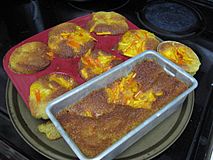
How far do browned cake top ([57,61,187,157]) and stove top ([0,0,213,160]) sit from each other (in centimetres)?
15

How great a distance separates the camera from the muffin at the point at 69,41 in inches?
42.7

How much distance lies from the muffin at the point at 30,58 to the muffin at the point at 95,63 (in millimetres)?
139

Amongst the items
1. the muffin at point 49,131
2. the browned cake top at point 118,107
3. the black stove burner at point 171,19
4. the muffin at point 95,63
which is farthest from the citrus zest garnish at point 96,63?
the black stove burner at point 171,19

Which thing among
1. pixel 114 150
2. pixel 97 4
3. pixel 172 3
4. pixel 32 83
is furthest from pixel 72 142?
pixel 172 3

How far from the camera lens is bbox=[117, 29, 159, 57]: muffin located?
3.59 ft

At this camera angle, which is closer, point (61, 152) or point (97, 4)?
point (61, 152)

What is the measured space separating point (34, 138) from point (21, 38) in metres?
0.57

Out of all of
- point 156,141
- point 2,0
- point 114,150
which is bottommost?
point 156,141

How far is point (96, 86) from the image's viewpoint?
0.88 m

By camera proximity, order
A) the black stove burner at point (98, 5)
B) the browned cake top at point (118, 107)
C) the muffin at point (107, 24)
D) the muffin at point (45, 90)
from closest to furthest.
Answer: the browned cake top at point (118, 107) → the muffin at point (45, 90) → the muffin at point (107, 24) → the black stove burner at point (98, 5)

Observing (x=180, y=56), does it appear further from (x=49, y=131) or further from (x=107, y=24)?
(x=49, y=131)

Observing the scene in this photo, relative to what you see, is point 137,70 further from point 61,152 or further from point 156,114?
point 61,152

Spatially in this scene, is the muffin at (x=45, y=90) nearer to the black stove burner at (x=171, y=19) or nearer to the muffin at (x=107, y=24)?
the muffin at (x=107, y=24)

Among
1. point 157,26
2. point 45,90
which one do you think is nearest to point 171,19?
point 157,26
